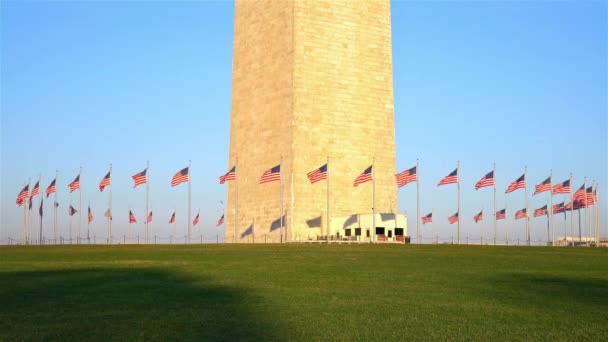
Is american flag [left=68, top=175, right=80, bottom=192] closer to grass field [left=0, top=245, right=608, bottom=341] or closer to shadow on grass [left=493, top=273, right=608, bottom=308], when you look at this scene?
grass field [left=0, top=245, right=608, bottom=341]

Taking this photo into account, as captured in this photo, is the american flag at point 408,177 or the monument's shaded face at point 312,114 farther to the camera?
the monument's shaded face at point 312,114

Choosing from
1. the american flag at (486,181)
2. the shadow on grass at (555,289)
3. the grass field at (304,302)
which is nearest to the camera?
the grass field at (304,302)

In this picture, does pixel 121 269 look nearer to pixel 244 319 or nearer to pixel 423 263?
Result: pixel 423 263

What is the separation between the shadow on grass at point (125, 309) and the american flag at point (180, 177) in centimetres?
3684

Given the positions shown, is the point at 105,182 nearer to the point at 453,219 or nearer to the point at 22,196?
the point at 22,196

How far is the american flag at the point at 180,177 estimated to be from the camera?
6406 centimetres

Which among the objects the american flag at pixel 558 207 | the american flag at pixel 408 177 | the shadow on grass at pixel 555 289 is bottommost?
the shadow on grass at pixel 555 289

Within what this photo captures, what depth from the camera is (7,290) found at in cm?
2294

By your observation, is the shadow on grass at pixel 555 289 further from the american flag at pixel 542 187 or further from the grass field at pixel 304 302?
the american flag at pixel 542 187

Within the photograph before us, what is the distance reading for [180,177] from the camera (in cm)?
6419

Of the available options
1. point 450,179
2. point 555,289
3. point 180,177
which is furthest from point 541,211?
point 555,289

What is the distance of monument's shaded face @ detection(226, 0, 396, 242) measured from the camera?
249 ft

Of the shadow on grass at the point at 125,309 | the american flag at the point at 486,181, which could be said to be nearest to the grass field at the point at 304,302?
the shadow on grass at the point at 125,309

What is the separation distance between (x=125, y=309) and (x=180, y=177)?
1817 inches
